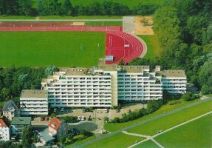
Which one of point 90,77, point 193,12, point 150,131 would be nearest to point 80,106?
point 90,77

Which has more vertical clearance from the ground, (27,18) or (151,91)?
(27,18)

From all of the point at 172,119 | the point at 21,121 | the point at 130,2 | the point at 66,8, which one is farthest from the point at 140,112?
the point at 130,2

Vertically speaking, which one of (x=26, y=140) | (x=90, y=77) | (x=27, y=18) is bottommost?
(x=26, y=140)

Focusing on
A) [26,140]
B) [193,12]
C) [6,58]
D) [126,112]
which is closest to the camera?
[26,140]

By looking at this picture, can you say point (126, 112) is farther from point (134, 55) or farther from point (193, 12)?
point (193, 12)

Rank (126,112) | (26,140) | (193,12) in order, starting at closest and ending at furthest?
(26,140) → (126,112) → (193,12)

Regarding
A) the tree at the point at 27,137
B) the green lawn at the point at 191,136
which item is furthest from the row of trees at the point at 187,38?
the tree at the point at 27,137

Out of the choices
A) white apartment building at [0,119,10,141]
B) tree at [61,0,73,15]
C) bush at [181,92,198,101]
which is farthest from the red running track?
white apartment building at [0,119,10,141]

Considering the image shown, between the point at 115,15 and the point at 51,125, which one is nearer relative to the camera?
the point at 51,125
